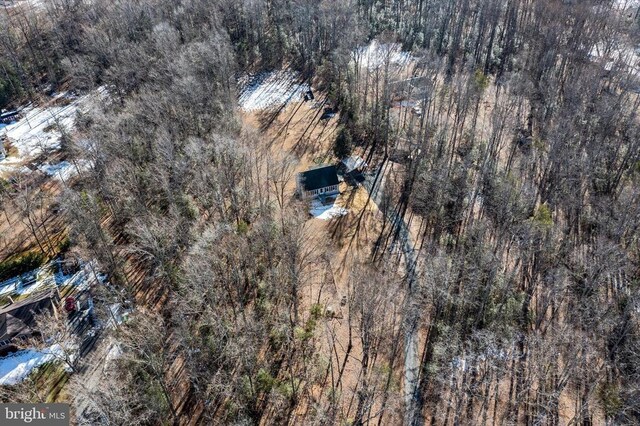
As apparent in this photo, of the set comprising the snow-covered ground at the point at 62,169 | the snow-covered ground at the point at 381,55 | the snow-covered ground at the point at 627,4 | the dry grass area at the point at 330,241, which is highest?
the snow-covered ground at the point at 627,4

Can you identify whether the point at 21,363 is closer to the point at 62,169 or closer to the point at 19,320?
the point at 19,320

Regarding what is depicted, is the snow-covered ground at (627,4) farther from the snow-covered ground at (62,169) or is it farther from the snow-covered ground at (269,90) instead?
the snow-covered ground at (62,169)

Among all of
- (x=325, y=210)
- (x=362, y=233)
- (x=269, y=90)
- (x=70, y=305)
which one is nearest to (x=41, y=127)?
(x=269, y=90)

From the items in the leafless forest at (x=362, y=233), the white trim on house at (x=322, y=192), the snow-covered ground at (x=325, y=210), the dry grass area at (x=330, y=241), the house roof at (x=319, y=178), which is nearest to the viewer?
the leafless forest at (x=362, y=233)

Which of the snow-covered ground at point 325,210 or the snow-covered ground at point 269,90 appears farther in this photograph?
the snow-covered ground at point 269,90

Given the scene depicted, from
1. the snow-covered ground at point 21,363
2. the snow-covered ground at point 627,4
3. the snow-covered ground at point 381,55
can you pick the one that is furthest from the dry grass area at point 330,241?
the snow-covered ground at point 627,4
